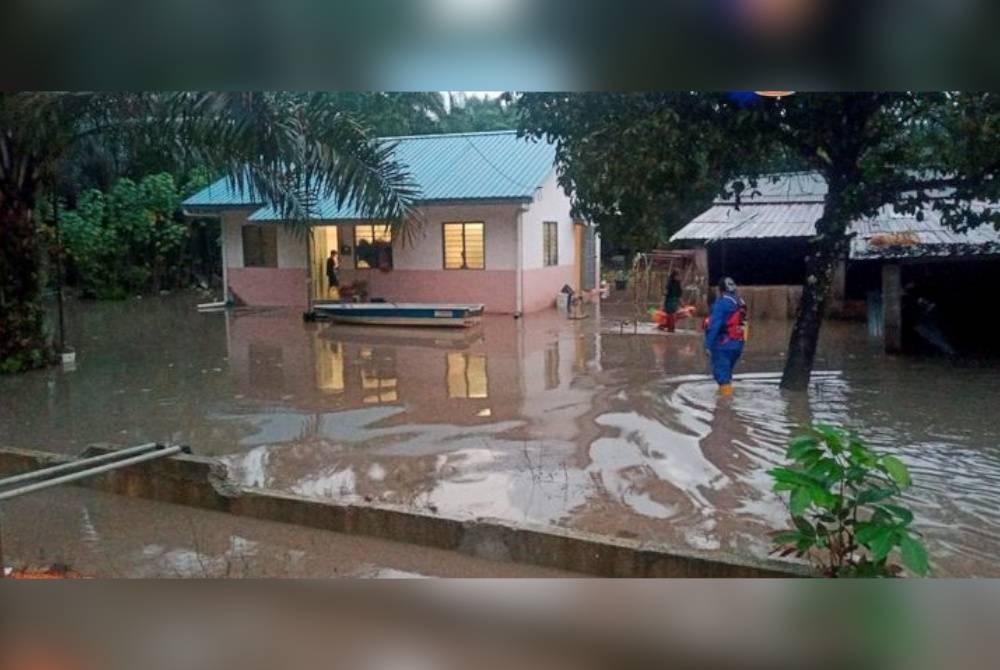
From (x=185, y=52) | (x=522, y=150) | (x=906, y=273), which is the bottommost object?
(x=906, y=273)

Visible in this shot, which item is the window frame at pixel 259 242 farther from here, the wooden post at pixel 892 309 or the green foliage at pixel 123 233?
the wooden post at pixel 892 309

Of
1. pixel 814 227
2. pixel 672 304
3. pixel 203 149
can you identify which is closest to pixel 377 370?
pixel 203 149

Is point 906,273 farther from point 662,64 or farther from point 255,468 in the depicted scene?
point 662,64

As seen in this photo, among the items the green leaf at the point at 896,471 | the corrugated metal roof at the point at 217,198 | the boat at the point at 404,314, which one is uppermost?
the corrugated metal roof at the point at 217,198

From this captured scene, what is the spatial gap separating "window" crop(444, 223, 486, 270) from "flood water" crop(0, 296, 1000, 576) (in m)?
3.54

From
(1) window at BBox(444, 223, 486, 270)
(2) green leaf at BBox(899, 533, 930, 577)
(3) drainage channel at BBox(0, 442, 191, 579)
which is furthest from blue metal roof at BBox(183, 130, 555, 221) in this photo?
(2) green leaf at BBox(899, 533, 930, 577)

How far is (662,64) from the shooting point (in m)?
2.94

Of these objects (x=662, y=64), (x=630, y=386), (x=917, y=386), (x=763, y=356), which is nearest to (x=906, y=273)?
(x=763, y=356)

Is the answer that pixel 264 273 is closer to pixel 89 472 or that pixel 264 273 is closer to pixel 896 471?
pixel 89 472

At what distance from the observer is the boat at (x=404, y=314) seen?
1642 centimetres

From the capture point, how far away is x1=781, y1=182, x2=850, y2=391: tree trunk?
9750 millimetres

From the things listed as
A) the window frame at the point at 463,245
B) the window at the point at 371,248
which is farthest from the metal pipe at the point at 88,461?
the window at the point at 371,248

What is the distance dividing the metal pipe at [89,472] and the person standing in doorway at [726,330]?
20.2 ft

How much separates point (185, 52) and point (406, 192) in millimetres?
7326
